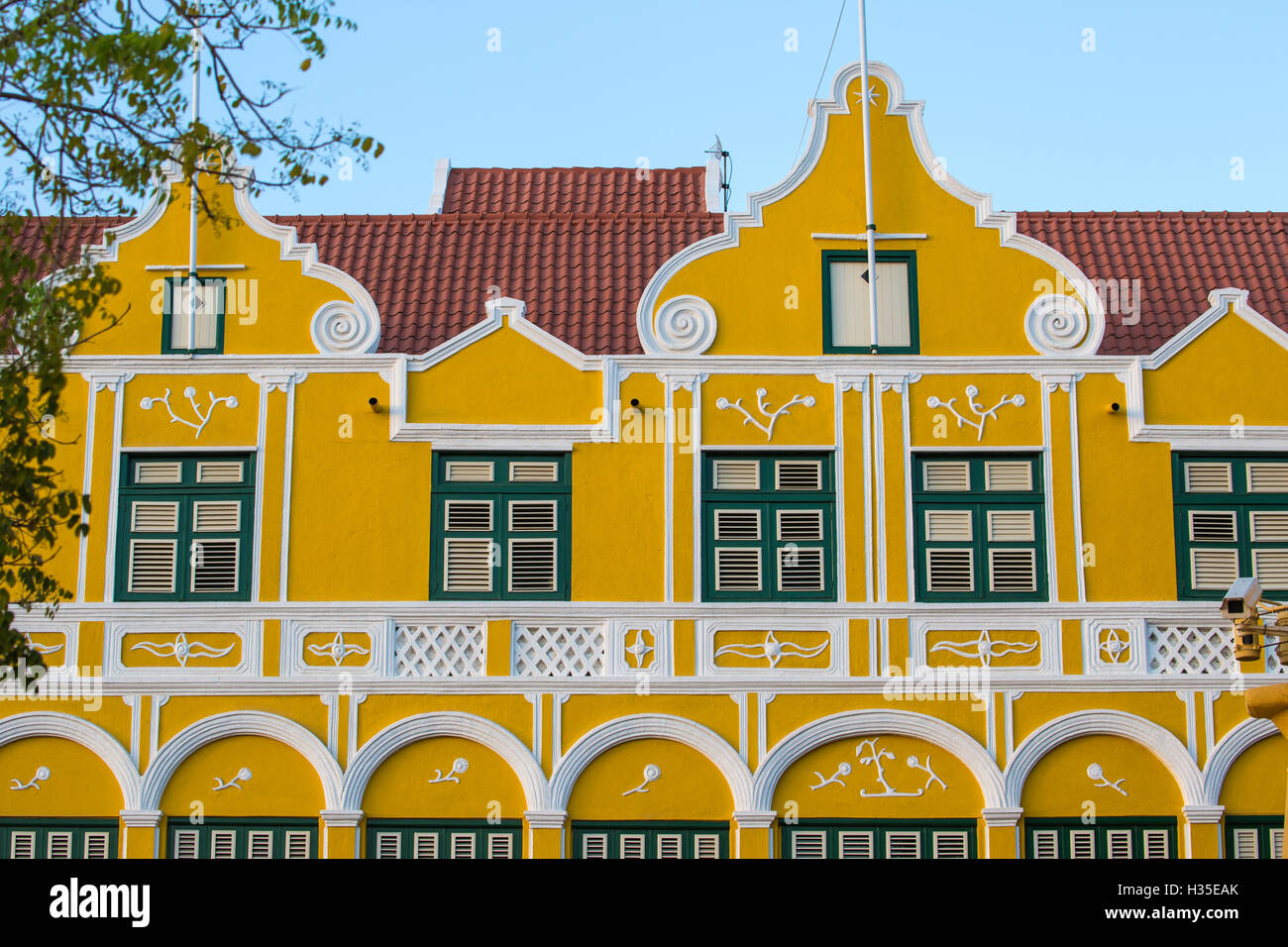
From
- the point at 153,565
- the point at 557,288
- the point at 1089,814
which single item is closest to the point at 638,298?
the point at 557,288

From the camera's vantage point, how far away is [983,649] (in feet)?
63.6

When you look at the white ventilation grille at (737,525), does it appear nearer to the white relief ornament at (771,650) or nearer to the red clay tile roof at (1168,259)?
the white relief ornament at (771,650)

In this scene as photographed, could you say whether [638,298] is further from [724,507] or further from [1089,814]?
[1089,814]

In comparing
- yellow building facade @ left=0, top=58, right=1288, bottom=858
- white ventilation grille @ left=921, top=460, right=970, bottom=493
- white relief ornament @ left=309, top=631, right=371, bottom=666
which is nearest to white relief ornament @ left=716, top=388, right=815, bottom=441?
yellow building facade @ left=0, top=58, right=1288, bottom=858

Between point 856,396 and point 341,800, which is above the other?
point 856,396

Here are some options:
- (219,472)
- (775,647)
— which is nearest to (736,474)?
(775,647)

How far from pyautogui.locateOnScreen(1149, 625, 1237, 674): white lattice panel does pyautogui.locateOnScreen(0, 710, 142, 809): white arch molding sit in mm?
11126

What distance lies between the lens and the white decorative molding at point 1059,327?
20219mm

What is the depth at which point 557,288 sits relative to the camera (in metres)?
21.5

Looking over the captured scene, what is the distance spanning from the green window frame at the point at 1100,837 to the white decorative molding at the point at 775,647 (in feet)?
8.91

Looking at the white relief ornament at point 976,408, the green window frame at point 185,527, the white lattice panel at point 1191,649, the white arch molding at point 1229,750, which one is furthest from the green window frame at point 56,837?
the white arch molding at point 1229,750

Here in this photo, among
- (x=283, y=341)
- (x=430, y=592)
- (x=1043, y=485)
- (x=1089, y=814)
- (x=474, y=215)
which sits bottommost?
(x=1089, y=814)

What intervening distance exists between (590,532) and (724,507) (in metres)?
1.53
